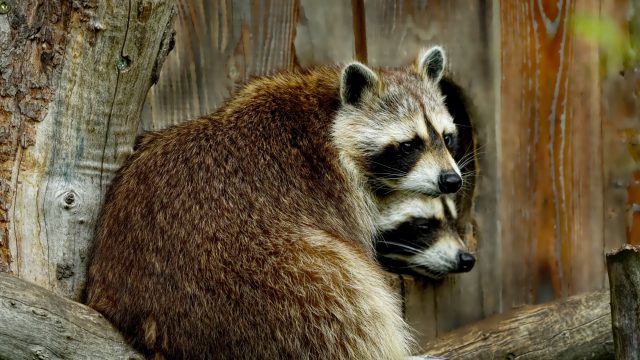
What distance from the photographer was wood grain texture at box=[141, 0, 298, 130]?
208 inches

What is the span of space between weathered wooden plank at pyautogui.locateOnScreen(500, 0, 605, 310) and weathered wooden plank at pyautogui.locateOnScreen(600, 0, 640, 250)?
73 mm

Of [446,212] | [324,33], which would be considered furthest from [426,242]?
[324,33]

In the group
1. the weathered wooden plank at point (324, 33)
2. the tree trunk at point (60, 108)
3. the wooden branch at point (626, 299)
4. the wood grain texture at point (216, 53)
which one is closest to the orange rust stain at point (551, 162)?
the weathered wooden plank at point (324, 33)

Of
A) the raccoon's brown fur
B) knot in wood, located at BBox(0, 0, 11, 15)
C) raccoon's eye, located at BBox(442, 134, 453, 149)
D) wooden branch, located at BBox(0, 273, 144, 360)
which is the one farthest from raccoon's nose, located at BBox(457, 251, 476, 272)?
knot in wood, located at BBox(0, 0, 11, 15)

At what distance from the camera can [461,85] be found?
5602 millimetres

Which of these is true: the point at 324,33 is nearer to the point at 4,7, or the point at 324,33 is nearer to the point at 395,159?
the point at 395,159

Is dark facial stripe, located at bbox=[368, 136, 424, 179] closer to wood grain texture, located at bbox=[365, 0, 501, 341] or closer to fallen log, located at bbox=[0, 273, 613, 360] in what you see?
wood grain texture, located at bbox=[365, 0, 501, 341]

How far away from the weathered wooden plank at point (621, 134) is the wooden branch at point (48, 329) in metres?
3.35

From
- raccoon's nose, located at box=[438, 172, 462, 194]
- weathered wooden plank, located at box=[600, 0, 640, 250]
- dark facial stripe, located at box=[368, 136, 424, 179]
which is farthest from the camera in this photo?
weathered wooden plank, located at box=[600, 0, 640, 250]

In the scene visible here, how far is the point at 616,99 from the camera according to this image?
5.88 metres

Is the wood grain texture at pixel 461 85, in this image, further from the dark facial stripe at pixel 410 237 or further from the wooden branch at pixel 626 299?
the wooden branch at pixel 626 299

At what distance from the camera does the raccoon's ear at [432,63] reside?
5.11 metres

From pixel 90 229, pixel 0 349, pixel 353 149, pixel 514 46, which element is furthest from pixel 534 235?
pixel 0 349

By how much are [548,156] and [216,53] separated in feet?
7.02
